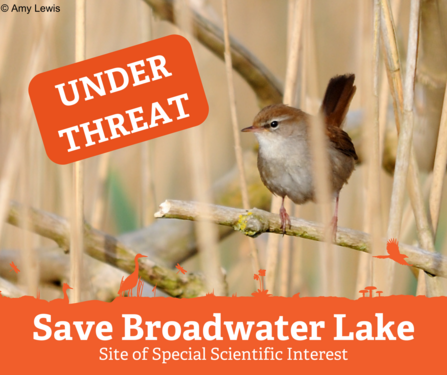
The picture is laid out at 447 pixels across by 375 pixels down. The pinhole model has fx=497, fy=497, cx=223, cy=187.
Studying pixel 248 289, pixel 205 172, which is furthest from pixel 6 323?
pixel 248 289

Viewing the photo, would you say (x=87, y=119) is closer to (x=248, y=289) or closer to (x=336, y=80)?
(x=336, y=80)

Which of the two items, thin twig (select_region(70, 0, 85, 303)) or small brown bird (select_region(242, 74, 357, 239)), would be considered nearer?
thin twig (select_region(70, 0, 85, 303))

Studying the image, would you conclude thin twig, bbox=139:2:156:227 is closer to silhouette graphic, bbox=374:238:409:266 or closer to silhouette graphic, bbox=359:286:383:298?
silhouette graphic, bbox=359:286:383:298

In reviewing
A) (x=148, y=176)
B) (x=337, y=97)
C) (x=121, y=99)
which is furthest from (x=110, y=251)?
(x=337, y=97)

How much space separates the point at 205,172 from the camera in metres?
1.71

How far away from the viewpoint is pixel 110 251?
2.11 m

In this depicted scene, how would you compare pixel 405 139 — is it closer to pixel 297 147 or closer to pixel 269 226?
pixel 269 226

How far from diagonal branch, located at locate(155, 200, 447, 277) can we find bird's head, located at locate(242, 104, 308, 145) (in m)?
0.57

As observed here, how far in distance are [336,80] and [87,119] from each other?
1130 millimetres

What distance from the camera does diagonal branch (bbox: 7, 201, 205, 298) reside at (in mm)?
1979

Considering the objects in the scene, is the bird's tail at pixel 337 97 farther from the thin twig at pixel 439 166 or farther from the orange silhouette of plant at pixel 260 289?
the orange silhouette of plant at pixel 260 289

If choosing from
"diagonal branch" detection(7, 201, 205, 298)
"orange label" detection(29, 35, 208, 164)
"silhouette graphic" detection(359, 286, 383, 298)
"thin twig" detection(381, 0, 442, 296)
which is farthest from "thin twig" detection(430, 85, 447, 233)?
"diagonal branch" detection(7, 201, 205, 298)

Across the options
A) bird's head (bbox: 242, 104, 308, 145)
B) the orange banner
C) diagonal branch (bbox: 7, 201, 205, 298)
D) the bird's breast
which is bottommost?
the orange banner

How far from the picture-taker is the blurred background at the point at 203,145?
181cm
